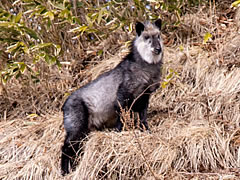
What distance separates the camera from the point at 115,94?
4.49 metres

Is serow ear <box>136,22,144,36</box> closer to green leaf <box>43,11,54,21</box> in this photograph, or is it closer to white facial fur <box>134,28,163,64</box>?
white facial fur <box>134,28,163,64</box>

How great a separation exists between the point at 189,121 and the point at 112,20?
1826mm

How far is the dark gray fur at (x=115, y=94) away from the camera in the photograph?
4.30 m

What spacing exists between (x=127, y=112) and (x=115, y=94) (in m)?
1.27

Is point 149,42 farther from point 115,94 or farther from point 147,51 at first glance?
point 115,94

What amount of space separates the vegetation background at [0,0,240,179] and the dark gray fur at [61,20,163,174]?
0.22m

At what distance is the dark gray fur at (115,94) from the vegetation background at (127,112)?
8.6 inches

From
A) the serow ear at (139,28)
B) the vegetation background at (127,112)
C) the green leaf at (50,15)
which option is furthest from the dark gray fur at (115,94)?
the green leaf at (50,15)

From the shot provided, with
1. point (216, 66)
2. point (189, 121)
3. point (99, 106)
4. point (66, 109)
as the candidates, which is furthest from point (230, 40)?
point (66, 109)

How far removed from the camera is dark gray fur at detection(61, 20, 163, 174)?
4.30 m

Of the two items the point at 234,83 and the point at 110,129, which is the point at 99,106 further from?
the point at 234,83

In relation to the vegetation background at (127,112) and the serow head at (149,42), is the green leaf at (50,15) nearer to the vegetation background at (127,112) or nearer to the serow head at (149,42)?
the vegetation background at (127,112)

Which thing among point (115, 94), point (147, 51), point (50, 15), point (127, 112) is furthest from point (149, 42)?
point (127, 112)

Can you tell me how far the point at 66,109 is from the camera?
4.39 metres
